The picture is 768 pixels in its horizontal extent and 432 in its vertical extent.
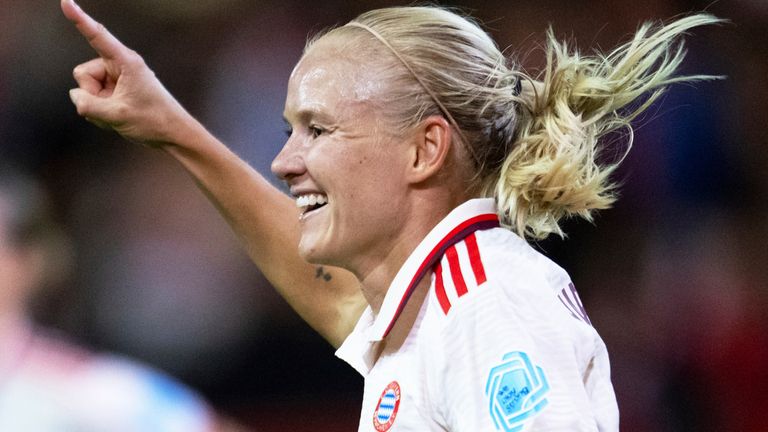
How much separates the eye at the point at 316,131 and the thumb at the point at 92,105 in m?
0.48

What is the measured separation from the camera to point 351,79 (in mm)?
1918

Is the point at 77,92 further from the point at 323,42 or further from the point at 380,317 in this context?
the point at 380,317

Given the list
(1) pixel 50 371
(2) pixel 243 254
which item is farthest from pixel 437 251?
(2) pixel 243 254

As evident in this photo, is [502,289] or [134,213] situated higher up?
[134,213]

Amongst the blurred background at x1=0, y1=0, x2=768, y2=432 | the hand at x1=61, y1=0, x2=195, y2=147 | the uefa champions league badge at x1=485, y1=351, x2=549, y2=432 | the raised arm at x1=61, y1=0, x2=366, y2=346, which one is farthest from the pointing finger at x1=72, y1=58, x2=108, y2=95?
the blurred background at x1=0, y1=0, x2=768, y2=432

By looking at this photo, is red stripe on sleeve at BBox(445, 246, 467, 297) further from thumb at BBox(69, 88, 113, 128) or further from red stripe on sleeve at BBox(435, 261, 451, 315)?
thumb at BBox(69, 88, 113, 128)

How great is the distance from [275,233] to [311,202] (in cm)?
53

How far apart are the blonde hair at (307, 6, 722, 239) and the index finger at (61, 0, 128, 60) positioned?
499 mm

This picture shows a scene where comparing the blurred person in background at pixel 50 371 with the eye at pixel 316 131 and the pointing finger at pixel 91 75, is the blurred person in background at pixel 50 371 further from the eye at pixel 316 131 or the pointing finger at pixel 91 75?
the eye at pixel 316 131

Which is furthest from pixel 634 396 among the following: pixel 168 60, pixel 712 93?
pixel 168 60

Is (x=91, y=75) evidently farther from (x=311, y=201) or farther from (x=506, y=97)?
(x=506, y=97)

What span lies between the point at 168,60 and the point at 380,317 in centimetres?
220

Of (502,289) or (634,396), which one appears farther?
(634,396)

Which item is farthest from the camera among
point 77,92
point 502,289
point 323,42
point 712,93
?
point 712,93
